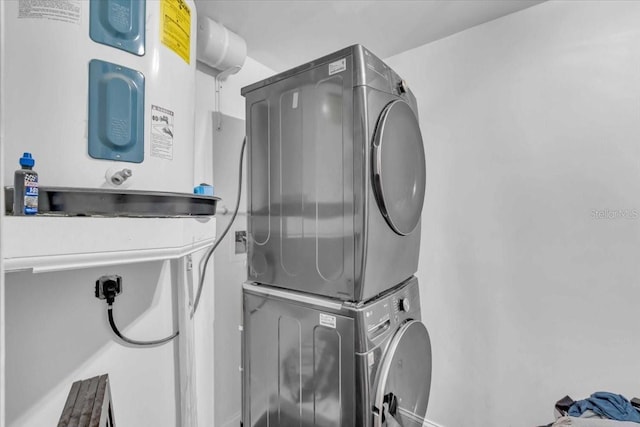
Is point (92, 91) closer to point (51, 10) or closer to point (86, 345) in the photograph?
point (51, 10)

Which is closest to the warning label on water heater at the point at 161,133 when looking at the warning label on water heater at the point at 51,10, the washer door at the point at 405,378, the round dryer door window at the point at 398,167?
the warning label on water heater at the point at 51,10

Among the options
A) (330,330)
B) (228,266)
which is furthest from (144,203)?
(228,266)

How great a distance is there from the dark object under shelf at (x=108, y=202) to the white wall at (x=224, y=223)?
1106 millimetres

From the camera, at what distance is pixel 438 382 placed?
2.15 m

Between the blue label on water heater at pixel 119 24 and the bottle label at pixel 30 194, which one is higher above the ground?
the blue label on water heater at pixel 119 24

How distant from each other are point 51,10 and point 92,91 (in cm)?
20

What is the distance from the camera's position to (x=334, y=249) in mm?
1249

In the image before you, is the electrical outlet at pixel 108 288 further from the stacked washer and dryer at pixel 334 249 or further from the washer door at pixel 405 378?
the washer door at pixel 405 378

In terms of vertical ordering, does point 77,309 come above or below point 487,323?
above

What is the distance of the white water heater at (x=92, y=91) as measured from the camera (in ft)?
2.39

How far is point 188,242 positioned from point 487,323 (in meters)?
1.89

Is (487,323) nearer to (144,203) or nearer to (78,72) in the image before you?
(144,203)

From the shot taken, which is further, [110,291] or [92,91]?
[110,291]

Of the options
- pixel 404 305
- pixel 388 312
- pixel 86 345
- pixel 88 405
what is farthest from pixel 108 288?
pixel 404 305
